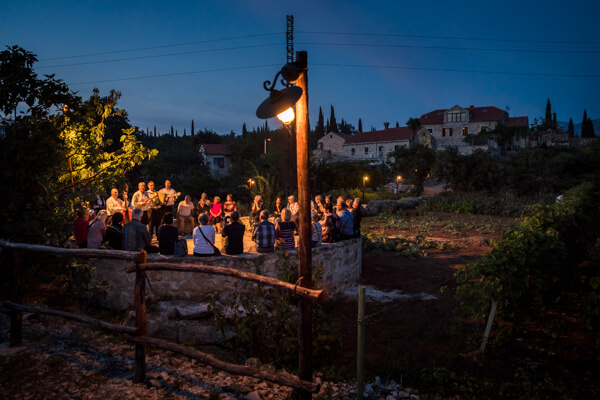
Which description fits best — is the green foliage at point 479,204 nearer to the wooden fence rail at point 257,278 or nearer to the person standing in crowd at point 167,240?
the person standing in crowd at point 167,240

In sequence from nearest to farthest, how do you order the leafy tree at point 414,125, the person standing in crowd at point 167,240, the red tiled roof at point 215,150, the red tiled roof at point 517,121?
the person standing in crowd at point 167,240
the leafy tree at point 414,125
the red tiled roof at point 215,150
the red tiled roof at point 517,121

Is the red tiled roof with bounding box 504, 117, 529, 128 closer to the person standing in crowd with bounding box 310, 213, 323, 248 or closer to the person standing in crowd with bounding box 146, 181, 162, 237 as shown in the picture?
the person standing in crowd with bounding box 310, 213, 323, 248

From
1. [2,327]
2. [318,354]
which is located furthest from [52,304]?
[318,354]

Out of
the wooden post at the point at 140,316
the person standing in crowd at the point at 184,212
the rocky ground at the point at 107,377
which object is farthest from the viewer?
the person standing in crowd at the point at 184,212

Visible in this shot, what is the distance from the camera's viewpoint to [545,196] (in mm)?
22422

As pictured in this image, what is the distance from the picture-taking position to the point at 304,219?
3344mm

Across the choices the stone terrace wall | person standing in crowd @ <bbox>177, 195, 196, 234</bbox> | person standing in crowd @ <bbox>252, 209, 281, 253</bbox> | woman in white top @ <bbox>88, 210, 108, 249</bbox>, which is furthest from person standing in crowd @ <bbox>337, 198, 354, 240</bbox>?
woman in white top @ <bbox>88, 210, 108, 249</bbox>

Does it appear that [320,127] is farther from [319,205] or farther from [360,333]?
[360,333]

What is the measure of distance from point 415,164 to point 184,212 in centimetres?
2380

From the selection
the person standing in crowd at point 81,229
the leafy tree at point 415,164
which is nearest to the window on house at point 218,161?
the leafy tree at point 415,164

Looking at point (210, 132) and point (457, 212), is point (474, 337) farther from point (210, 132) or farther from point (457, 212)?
point (210, 132)

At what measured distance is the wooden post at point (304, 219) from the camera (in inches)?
131

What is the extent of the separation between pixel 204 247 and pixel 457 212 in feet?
59.3

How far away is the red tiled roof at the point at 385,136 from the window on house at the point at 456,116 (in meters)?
6.67
